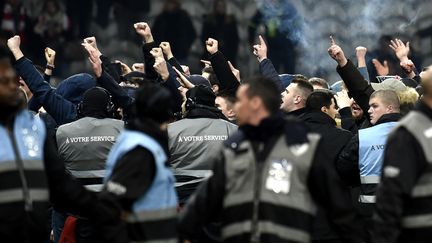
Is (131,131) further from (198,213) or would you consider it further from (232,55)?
(232,55)

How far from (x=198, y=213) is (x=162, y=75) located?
10.8 ft

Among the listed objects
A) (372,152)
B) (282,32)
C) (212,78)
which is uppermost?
(282,32)

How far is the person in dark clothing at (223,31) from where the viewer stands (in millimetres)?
17750

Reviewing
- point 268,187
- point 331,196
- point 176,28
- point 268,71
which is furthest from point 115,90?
point 176,28

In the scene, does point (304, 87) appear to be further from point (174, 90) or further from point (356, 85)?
point (174, 90)

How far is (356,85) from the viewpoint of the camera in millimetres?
9477

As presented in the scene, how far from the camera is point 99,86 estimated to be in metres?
9.91

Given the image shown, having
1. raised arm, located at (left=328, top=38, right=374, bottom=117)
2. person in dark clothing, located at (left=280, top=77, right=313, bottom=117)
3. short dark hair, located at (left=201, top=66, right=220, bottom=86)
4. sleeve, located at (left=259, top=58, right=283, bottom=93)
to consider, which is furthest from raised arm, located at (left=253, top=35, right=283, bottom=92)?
short dark hair, located at (left=201, top=66, right=220, bottom=86)

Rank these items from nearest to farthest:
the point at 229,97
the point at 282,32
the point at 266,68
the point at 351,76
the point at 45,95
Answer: the point at 351,76 → the point at 45,95 → the point at 229,97 → the point at 266,68 → the point at 282,32

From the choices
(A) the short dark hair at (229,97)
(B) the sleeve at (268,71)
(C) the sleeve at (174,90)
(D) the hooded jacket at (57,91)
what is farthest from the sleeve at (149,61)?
(B) the sleeve at (268,71)

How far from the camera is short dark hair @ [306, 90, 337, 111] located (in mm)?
9344

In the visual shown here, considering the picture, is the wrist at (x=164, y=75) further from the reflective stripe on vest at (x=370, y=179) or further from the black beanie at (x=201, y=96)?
the reflective stripe on vest at (x=370, y=179)

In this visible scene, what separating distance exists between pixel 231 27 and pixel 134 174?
37.9 ft

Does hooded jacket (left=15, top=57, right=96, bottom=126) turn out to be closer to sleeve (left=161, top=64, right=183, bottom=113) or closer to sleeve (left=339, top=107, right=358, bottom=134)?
sleeve (left=161, top=64, right=183, bottom=113)
